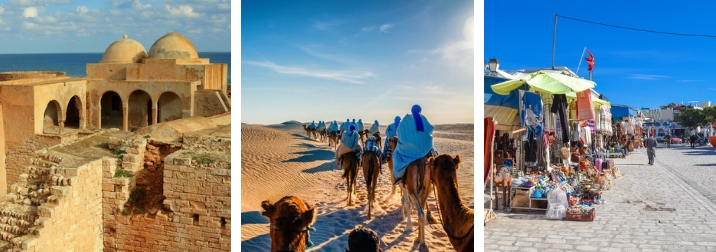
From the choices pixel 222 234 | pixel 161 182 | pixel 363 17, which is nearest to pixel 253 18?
pixel 363 17

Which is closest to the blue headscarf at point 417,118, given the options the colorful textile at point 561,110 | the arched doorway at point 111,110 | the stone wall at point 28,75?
the colorful textile at point 561,110

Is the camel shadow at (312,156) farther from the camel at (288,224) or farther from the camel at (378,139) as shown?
the camel at (288,224)

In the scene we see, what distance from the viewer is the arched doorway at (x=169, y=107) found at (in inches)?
415

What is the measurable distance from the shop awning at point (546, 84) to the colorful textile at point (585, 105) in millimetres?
1177

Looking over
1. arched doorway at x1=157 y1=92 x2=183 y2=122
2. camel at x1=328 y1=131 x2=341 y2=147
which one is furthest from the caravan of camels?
arched doorway at x1=157 y1=92 x2=183 y2=122

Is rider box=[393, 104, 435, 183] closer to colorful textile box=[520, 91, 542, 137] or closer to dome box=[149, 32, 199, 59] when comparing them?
colorful textile box=[520, 91, 542, 137]

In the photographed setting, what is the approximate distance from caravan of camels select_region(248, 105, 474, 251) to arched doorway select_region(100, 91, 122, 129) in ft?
23.0

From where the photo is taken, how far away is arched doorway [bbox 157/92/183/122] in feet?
34.6

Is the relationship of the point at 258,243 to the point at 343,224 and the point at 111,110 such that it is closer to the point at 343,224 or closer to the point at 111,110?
the point at 343,224

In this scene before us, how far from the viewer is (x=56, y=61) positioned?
10242 mm

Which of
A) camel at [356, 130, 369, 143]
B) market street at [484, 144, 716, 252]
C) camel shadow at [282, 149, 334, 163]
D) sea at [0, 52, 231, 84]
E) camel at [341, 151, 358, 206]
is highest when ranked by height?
sea at [0, 52, 231, 84]

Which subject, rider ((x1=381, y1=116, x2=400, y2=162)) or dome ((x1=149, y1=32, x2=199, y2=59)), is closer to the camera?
rider ((x1=381, y1=116, x2=400, y2=162))

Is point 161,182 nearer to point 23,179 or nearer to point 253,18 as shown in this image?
point 23,179

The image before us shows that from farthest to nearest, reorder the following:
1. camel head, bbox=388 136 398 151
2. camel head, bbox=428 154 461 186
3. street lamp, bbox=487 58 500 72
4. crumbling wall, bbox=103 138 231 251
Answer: street lamp, bbox=487 58 500 72
crumbling wall, bbox=103 138 231 251
camel head, bbox=388 136 398 151
camel head, bbox=428 154 461 186
